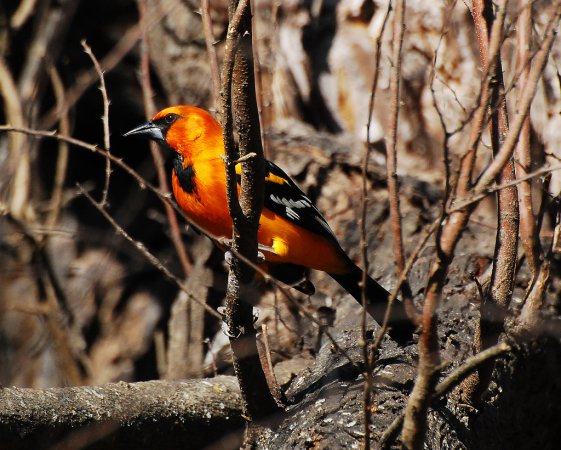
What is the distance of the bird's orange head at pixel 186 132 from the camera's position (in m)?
4.12

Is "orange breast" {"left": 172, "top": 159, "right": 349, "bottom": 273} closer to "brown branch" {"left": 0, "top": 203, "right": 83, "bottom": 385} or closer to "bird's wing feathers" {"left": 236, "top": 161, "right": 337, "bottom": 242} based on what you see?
"bird's wing feathers" {"left": 236, "top": 161, "right": 337, "bottom": 242}

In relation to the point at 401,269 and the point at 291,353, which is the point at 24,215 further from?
the point at 401,269

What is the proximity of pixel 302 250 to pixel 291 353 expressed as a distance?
641mm

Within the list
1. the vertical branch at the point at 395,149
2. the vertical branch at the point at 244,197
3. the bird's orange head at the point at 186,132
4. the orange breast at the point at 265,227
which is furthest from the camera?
the bird's orange head at the point at 186,132

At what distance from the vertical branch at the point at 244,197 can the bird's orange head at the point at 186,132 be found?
1.26 metres

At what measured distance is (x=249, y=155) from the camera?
2488 mm

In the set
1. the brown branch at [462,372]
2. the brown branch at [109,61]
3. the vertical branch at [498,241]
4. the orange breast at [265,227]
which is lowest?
the brown branch at [462,372]

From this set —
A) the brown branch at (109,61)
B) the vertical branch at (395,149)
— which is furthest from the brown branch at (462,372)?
the brown branch at (109,61)

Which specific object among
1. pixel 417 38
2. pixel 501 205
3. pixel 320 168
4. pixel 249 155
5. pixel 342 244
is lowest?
pixel 501 205

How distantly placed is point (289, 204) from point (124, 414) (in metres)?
1.47

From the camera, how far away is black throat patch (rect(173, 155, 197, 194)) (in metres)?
3.93

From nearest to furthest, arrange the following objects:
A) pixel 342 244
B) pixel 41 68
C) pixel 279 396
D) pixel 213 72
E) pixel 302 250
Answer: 1. pixel 213 72
2. pixel 279 396
3. pixel 302 250
4. pixel 342 244
5. pixel 41 68

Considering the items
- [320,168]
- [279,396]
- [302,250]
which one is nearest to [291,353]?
[302,250]

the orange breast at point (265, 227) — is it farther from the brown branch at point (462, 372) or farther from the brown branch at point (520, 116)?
the brown branch at point (520, 116)
